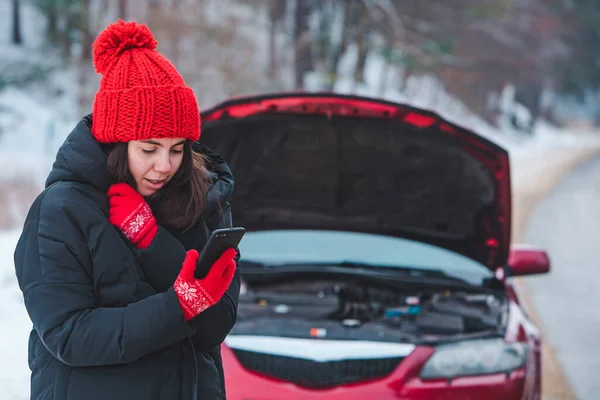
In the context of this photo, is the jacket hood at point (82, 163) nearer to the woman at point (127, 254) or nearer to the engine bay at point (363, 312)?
the woman at point (127, 254)

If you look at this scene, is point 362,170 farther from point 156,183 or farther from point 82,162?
point 82,162

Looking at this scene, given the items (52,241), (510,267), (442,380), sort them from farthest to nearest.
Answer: (510,267)
(442,380)
(52,241)

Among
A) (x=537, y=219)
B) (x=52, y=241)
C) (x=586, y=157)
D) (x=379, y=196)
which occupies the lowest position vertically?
(x=586, y=157)

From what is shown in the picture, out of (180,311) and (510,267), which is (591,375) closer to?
(510,267)

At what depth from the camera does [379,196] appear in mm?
4246

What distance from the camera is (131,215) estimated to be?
1821mm

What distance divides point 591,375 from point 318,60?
1841 centimetres

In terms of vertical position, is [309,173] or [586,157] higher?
[309,173]

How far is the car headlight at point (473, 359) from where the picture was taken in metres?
3.19

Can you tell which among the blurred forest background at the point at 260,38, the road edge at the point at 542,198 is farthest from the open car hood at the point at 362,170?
the blurred forest background at the point at 260,38

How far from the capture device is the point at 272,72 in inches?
904

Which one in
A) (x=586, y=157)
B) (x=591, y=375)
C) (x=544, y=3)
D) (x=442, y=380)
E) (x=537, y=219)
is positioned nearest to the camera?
(x=442, y=380)

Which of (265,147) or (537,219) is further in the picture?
(537,219)

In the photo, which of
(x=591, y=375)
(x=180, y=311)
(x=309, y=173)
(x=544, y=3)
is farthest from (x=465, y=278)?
(x=544, y=3)
